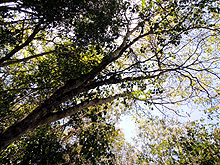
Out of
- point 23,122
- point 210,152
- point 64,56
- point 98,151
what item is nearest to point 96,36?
point 64,56

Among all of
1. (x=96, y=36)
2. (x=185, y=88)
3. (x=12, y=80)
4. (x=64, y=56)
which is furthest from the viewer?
(x=12, y=80)

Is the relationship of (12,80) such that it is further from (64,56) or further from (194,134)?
(194,134)

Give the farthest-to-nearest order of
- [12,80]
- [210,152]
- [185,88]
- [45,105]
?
[12,80]
[185,88]
[210,152]
[45,105]

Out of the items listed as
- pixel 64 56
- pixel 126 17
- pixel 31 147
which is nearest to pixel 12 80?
pixel 64 56

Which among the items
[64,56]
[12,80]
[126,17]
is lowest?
[12,80]

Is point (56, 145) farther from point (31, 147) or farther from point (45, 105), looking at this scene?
point (45, 105)

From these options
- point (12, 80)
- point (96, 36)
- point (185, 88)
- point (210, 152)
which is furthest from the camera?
point (12, 80)

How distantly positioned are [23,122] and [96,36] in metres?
4.01

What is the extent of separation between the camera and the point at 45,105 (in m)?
4.35

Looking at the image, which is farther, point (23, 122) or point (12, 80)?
point (12, 80)

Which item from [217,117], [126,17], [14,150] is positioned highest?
[126,17]

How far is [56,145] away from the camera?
17.7 feet

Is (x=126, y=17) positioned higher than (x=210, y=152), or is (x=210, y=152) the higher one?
(x=126, y=17)

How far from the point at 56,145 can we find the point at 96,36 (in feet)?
16.6
